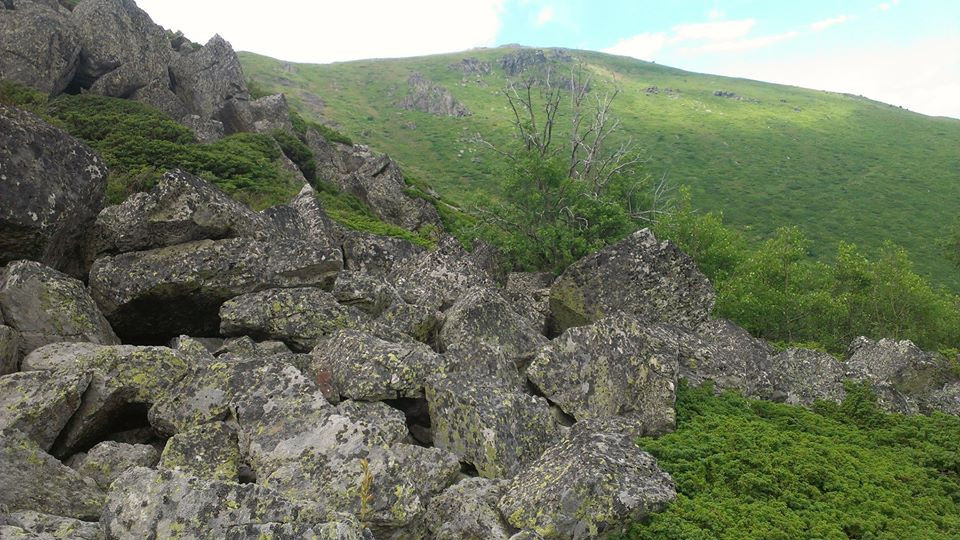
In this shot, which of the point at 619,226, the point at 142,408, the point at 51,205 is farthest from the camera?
the point at 619,226

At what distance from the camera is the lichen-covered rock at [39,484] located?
8.20 meters

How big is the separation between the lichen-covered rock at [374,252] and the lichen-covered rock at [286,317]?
6.27 metres

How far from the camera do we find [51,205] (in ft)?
45.0

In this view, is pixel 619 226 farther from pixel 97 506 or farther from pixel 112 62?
pixel 112 62

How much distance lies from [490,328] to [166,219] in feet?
27.4

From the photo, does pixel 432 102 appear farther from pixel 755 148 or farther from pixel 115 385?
pixel 115 385

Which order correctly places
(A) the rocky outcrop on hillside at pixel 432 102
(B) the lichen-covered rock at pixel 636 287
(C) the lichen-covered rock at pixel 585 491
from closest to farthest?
1. (C) the lichen-covered rock at pixel 585 491
2. (B) the lichen-covered rock at pixel 636 287
3. (A) the rocky outcrop on hillside at pixel 432 102

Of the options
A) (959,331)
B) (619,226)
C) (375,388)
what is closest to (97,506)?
(375,388)

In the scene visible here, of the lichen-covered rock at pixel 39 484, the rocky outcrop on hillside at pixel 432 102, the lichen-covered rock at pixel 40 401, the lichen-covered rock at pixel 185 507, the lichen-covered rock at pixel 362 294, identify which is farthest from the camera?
the rocky outcrop on hillside at pixel 432 102

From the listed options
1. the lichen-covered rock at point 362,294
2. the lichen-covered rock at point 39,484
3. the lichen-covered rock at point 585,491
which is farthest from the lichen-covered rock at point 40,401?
the lichen-covered rock at point 585,491

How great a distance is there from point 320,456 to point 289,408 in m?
1.27

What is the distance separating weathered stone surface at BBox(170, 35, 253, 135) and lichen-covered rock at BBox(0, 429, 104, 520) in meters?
47.2

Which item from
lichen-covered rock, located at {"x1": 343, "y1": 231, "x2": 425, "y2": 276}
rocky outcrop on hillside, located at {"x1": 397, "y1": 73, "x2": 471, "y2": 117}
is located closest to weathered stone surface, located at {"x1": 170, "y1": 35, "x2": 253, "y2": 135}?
lichen-covered rock, located at {"x1": 343, "y1": 231, "x2": 425, "y2": 276}

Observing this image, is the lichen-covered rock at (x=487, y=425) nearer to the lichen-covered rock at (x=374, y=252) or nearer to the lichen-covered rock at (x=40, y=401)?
the lichen-covered rock at (x=40, y=401)
